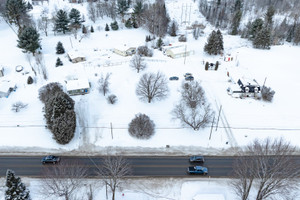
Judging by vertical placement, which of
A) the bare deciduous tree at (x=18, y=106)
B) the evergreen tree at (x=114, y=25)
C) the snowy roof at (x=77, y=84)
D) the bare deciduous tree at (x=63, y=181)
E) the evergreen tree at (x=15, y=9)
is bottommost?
the bare deciduous tree at (x=63, y=181)

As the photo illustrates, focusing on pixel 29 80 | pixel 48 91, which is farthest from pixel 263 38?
pixel 29 80

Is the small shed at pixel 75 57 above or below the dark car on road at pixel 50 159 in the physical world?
above

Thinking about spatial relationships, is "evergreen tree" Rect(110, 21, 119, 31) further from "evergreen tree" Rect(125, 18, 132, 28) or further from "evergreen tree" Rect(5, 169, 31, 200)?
"evergreen tree" Rect(5, 169, 31, 200)

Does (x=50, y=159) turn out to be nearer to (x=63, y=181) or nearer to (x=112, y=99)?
(x=63, y=181)

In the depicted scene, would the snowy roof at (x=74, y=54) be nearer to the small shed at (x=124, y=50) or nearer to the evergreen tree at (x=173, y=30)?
the small shed at (x=124, y=50)

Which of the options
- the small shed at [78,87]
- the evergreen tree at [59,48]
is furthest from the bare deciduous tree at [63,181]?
the evergreen tree at [59,48]

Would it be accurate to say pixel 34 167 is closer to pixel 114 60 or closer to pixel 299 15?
pixel 114 60
